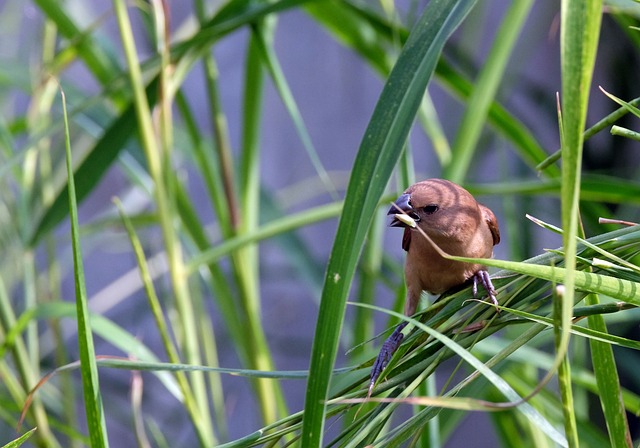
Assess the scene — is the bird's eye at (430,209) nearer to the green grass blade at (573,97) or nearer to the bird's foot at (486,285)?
the bird's foot at (486,285)

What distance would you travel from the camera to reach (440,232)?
2.32 ft

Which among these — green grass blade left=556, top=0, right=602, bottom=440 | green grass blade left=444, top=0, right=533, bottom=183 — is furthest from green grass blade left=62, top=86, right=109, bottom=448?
green grass blade left=444, top=0, right=533, bottom=183

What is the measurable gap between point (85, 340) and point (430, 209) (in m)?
0.35

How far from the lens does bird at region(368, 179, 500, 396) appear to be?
672 mm

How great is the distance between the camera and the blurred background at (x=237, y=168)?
893mm

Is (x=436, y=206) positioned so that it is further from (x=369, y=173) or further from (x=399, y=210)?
(x=369, y=173)

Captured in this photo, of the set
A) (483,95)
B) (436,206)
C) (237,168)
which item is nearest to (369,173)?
(436,206)

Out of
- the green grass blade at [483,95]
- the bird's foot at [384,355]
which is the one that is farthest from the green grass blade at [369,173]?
the green grass blade at [483,95]

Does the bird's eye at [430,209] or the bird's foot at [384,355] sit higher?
the bird's eye at [430,209]

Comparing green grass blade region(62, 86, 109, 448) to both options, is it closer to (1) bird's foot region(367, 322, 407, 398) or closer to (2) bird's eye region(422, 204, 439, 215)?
(1) bird's foot region(367, 322, 407, 398)

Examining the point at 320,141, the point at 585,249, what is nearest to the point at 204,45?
the point at 585,249

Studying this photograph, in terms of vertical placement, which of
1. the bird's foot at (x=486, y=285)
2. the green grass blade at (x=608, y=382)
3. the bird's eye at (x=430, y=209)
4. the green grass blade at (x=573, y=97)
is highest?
the green grass blade at (x=573, y=97)

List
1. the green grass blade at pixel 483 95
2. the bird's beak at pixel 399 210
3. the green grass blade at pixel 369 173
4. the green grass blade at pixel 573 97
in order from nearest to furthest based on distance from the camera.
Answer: the green grass blade at pixel 573 97 < the green grass blade at pixel 369 173 < the bird's beak at pixel 399 210 < the green grass blade at pixel 483 95

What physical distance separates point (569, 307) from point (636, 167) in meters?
1.71
